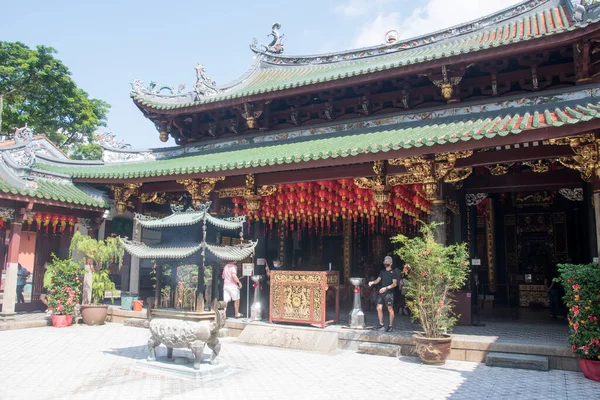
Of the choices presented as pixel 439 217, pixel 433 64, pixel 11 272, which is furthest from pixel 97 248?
pixel 433 64

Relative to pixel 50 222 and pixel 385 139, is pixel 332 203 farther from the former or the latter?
pixel 50 222

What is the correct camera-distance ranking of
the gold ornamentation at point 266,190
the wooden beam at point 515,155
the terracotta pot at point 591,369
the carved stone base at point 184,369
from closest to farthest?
1. the terracotta pot at point 591,369
2. the carved stone base at point 184,369
3. the wooden beam at point 515,155
4. the gold ornamentation at point 266,190

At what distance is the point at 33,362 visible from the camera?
7.24 metres

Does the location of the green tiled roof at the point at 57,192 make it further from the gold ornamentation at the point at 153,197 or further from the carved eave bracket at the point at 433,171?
the carved eave bracket at the point at 433,171

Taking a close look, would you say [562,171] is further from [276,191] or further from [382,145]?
[276,191]

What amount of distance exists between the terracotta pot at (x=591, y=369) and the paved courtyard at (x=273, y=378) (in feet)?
0.37

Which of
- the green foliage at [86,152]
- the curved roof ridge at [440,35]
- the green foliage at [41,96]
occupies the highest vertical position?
the green foliage at [41,96]

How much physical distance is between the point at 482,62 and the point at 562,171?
8.64 ft

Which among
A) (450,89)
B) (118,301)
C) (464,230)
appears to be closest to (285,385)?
(464,230)

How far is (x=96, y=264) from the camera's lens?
11633 millimetres

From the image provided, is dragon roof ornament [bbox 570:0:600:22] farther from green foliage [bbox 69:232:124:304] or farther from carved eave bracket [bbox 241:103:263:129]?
green foliage [bbox 69:232:124:304]

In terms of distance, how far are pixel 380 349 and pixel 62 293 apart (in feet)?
24.4

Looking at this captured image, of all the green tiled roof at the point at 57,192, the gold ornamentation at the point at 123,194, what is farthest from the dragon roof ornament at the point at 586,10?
the green tiled roof at the point at 57,192

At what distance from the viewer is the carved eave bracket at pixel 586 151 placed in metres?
7.25
